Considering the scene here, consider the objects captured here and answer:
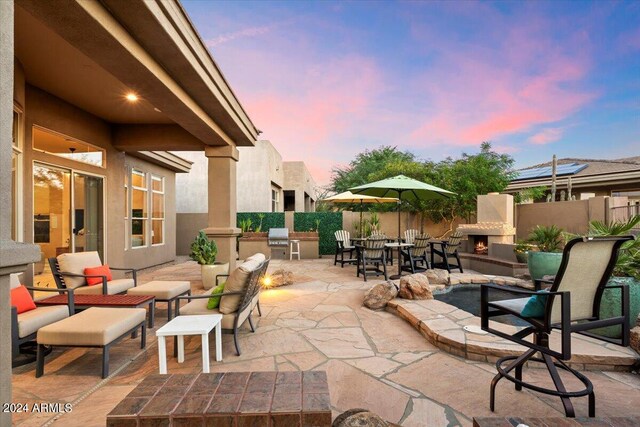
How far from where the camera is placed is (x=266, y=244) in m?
10.7

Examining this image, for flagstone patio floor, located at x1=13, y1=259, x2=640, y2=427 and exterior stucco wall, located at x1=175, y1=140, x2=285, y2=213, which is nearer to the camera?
flagstone patio floor, located at x1=13, y1=259, x2=640, y2=427

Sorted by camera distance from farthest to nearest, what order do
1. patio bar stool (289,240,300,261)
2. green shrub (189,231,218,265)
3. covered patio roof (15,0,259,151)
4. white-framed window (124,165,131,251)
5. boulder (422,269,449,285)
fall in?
patio bar stool (289,240,300,261) < white-framed window (124,165,131,251) < green shrub (189,231,218,265) < boulder (422,269,449,285) < covered patio roof (15,0,259,151)

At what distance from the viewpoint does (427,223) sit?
1273 cm

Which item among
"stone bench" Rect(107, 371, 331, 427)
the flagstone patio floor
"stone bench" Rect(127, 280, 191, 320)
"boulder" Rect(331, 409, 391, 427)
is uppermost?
"stone bench" Rect(107, 371, 331, 427)

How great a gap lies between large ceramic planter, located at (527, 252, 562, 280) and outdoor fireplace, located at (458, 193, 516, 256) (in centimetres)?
331

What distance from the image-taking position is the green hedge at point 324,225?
38.1ft

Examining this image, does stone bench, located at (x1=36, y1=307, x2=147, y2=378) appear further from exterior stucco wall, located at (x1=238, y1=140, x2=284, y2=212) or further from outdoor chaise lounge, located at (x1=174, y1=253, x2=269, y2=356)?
exterior stucco wall, located at (x1=238, y1=140, x2=284, y2=212)

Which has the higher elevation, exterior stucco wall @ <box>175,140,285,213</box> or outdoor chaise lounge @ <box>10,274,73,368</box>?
exterior stucco wall @ <box>175,140,285,213</box>

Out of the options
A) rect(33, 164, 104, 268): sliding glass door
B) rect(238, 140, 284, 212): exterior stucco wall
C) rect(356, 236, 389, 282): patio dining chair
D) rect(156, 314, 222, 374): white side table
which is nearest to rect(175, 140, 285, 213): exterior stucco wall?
rect(238, 140, 284, 212): exterior stucco wall

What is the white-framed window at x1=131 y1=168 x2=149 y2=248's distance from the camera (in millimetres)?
8355

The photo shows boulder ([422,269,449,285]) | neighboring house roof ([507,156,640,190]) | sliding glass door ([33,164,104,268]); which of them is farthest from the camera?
neighboring house roof ([507,156,640,190])

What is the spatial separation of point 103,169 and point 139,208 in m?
2.18

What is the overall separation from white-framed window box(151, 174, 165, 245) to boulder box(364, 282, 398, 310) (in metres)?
7.22

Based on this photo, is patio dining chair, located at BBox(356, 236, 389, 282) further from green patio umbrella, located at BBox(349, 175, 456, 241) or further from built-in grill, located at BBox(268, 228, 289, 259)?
built-in grill, located at BBox(268, 228, 289, 259)
